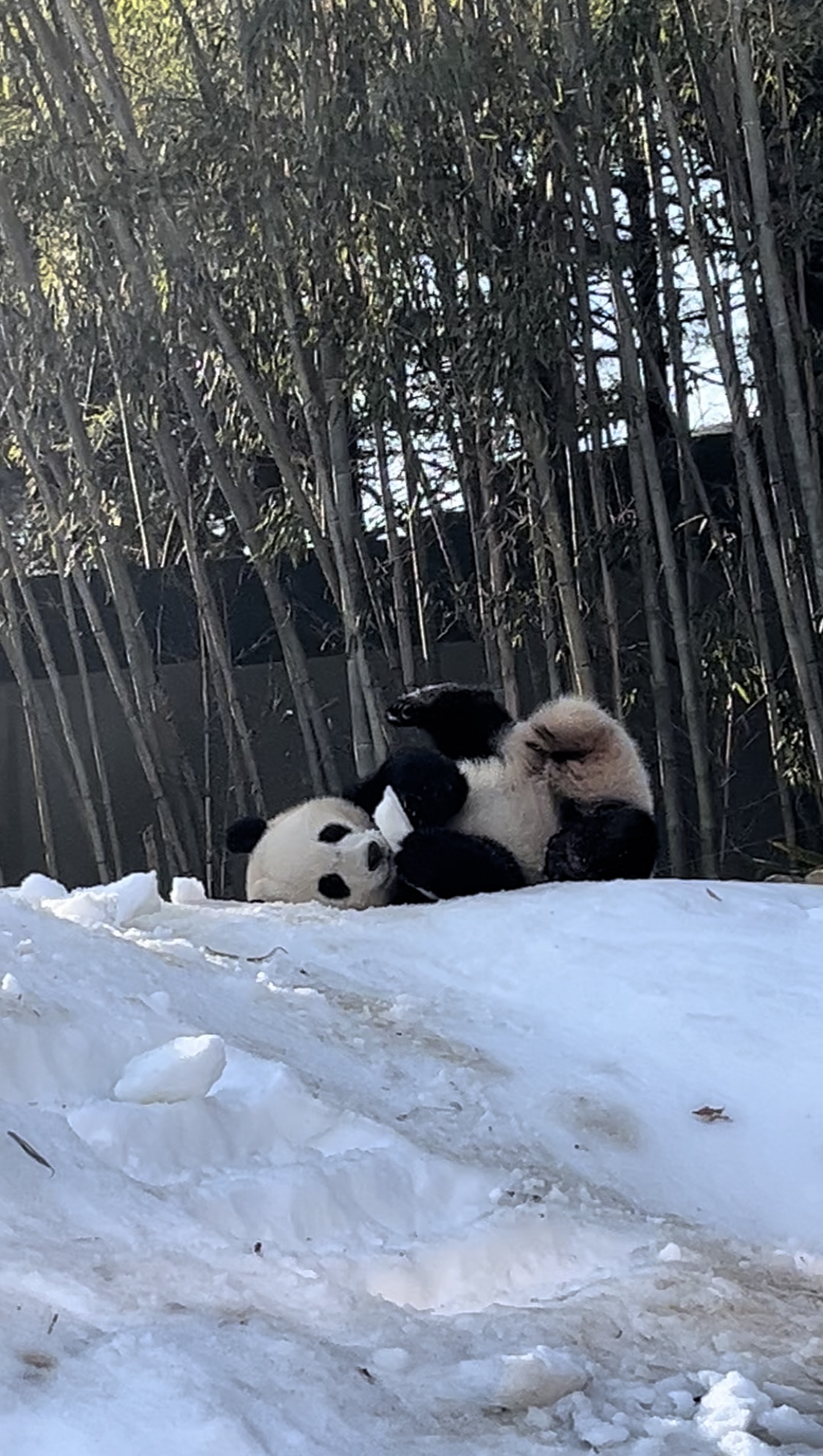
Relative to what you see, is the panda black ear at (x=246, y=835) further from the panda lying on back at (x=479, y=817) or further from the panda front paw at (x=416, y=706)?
the panda front paw at (x=416, y=706)

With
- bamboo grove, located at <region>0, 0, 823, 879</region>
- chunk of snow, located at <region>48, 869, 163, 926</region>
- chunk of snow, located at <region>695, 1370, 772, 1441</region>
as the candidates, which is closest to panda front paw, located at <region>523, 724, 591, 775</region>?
chunk of snow, located at <region>48, 869, 163, 926</region>

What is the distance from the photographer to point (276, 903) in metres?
2.51

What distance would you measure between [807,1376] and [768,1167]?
49cm

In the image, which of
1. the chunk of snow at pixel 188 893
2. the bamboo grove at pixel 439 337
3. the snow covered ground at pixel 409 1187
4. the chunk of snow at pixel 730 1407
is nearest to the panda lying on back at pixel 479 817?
the chunk of snow at pixel 188 893

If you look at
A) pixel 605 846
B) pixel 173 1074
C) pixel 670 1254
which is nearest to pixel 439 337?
pixel 605 846

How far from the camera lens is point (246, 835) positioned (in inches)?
112

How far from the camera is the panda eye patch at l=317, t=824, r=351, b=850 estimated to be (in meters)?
2.72

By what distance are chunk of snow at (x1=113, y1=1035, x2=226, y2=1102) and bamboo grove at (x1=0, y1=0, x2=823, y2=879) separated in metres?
2.45

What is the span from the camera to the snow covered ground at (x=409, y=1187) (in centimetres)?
86

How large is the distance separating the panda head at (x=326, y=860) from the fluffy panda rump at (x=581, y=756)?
34 cm

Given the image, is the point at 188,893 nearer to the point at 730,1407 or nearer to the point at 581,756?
the point at 581,756

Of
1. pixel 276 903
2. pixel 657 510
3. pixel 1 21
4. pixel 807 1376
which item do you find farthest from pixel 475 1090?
pixel 1 21

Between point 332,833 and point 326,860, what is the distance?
0.06 metres

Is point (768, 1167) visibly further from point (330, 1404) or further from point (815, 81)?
point (815, 81)
